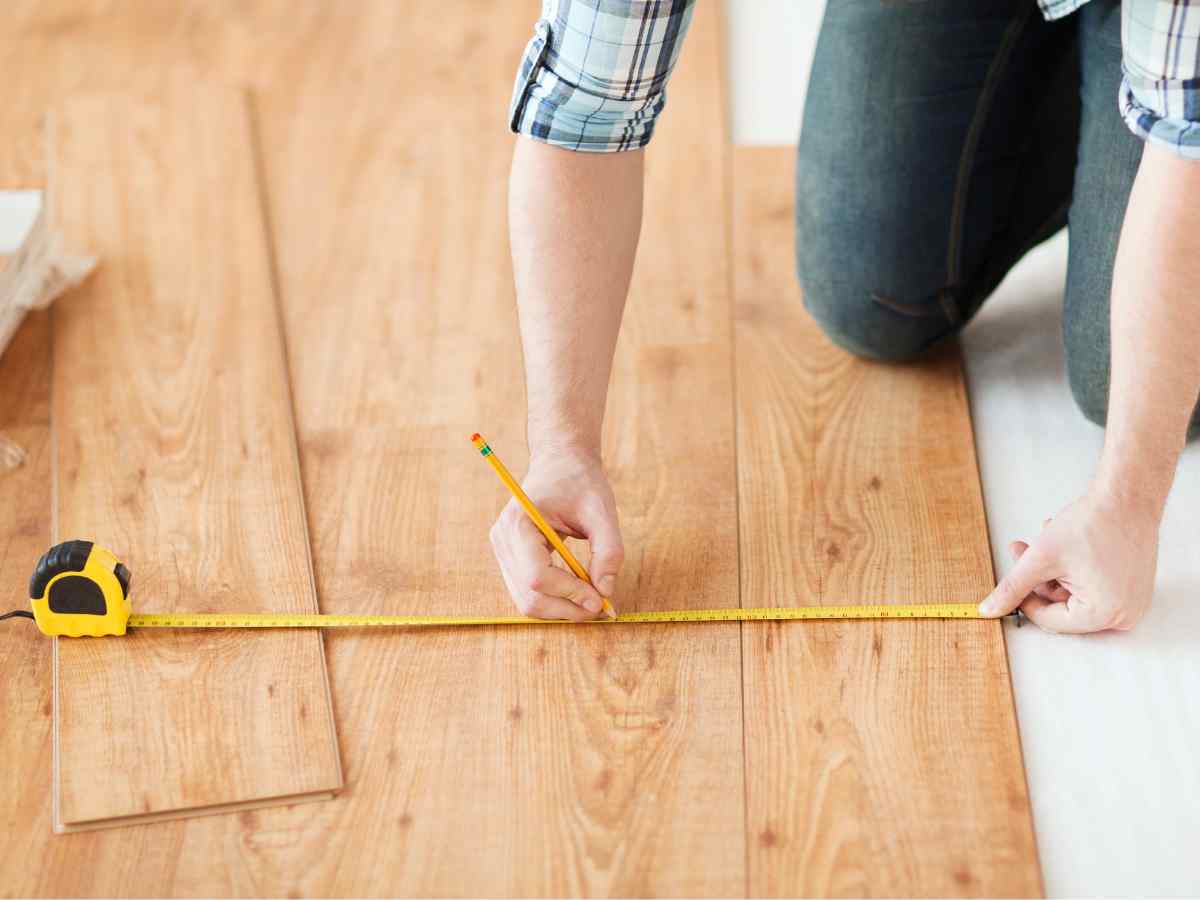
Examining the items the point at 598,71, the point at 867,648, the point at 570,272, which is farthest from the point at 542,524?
the point at 598,71

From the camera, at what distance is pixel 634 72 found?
5.12 feet

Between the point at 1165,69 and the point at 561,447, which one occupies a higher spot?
the point at 1165,69

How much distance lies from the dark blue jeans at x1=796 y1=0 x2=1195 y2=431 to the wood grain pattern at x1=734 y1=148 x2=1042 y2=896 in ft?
0.39

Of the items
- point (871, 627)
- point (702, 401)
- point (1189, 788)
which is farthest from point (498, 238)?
point (1189, 788)

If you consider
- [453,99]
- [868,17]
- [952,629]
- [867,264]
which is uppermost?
[868,17]

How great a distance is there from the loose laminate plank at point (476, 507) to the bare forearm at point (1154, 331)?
535 millimetres

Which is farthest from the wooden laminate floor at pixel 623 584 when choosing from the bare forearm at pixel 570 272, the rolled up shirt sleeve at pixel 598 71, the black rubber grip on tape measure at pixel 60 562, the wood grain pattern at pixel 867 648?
the rolled up shirt sleeve at pixel 598 71

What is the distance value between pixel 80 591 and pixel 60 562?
44 mm

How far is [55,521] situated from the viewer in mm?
1887

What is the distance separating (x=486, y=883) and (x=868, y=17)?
1.37m

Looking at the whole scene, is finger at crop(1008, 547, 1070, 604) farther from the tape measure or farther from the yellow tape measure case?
the yellow tape measure case

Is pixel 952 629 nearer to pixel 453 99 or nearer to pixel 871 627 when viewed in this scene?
pixel 871 627

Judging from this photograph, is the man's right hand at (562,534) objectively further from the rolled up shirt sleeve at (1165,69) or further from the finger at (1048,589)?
the rolled up shirt sleeve at (1165,69)

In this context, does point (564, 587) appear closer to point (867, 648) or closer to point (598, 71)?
point (867, 648)
